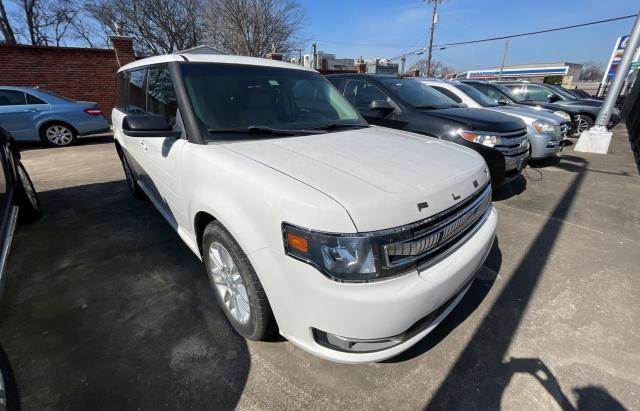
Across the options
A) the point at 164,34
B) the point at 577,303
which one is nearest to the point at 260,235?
the point at 577,303

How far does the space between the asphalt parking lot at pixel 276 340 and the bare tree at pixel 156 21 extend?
78.1 feet

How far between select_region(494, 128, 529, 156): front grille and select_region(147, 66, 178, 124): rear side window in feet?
12.7

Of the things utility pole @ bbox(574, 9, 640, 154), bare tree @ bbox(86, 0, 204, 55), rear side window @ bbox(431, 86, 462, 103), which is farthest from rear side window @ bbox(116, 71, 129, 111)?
bare tree @ bbox(86, 0, 204, 55)

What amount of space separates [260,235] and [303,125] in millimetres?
1261

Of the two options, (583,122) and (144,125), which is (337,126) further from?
(583,122)

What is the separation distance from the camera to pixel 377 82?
4.78 metres

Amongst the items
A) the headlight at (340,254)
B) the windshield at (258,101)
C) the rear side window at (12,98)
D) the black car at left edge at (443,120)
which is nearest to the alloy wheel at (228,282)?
the headlight at (340,254)

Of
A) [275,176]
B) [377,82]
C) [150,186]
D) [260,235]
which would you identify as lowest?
[150,186]

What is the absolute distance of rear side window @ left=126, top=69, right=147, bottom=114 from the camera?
3.14 metres

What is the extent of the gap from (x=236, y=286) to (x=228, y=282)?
0.12 meters

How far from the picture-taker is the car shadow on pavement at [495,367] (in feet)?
5.54

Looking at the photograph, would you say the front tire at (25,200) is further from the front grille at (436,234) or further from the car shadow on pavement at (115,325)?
the front grille at (436,234)

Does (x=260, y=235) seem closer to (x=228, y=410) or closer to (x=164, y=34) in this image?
(x=228, y=410)

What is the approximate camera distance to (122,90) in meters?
4.07
